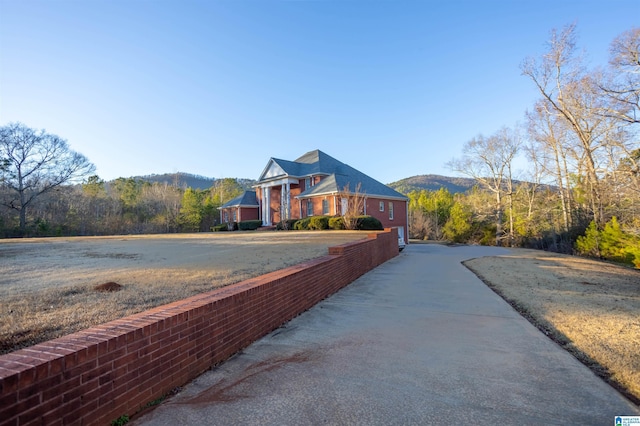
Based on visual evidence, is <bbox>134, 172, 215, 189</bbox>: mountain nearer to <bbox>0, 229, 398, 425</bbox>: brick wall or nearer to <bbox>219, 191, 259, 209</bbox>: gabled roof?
<bbox>219, 191, 259, 209</bbox>: gabled roof

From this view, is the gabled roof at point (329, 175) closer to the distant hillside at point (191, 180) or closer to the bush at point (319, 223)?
the bush at point (319, 223)

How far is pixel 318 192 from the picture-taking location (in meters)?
29.6

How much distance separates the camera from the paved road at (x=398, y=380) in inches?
113

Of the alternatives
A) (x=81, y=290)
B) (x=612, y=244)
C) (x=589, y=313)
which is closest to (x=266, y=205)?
(x=612, y=244)

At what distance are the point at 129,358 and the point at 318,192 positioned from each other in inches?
1068

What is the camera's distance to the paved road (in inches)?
113

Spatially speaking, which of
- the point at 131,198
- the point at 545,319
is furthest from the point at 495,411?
the point at 131,198

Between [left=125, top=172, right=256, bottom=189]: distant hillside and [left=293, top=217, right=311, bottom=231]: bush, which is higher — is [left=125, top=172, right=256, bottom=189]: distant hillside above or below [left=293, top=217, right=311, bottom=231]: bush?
above

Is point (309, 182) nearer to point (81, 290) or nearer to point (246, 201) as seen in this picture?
point (246, 201)

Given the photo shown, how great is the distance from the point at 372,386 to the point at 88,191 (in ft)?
191

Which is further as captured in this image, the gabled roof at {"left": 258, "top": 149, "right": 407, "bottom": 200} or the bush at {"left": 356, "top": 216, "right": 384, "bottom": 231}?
the gabled roof at {"left": 258, "top": 149, "right": 407, "bottom": 200}

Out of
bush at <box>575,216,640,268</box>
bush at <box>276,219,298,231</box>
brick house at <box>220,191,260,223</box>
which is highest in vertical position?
brick house at <box>220,191,260,223</box>

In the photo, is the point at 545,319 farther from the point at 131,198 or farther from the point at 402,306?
the point at 131,198

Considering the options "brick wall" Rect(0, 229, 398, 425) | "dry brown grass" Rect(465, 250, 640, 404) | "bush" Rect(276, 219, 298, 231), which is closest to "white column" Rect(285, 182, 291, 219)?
"bush" Rect(276, 219, 298, 231)
